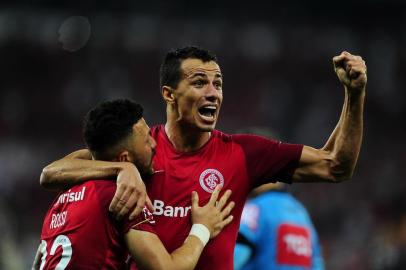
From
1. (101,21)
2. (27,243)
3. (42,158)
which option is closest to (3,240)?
(27,243)

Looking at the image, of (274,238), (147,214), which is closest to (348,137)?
(147,214)

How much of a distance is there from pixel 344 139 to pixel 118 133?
3.82ft

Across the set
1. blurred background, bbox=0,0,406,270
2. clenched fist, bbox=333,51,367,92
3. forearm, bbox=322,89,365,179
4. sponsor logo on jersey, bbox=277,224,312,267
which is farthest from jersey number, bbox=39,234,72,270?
blurred background, bbox=0,0,406,270

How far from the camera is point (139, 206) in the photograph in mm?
3748

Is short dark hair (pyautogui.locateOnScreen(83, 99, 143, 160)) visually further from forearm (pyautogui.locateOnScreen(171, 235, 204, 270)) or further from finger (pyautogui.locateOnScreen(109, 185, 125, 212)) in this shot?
forearm (pyautogui.locateOnScreen(171, 235, 204, 270))

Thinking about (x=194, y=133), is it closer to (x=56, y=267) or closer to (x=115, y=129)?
(x=115, y=129)

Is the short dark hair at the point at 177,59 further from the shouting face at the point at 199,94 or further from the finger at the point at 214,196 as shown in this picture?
the finger at the point at 214,196

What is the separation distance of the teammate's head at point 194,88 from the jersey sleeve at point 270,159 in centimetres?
26

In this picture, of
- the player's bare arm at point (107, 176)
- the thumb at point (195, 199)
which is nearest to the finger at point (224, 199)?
the thumb at point (195, 199)

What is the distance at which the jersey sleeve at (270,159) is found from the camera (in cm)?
425

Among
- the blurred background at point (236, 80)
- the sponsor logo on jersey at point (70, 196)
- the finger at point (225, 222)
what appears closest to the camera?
the sponsor logo on jersey at point (70, 196)

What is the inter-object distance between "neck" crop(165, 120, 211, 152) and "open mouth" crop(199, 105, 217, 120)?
0.36 feet

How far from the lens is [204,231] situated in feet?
13.0

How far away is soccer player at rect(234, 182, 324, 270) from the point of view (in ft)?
19.4
